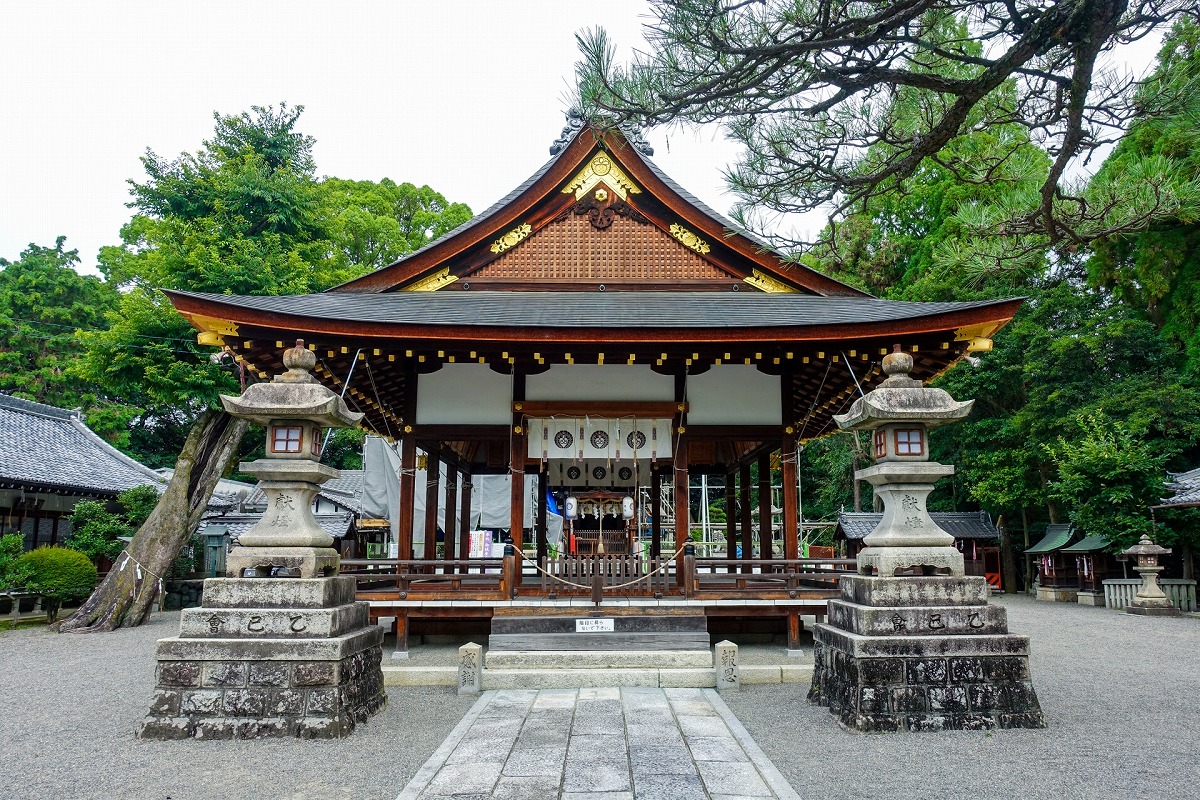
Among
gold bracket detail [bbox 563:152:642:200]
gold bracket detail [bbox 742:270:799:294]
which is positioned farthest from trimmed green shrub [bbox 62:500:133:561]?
gold bracket detail [bbox 742:270:799:294]

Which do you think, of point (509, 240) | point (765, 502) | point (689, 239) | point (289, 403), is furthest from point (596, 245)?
point (289, 403)

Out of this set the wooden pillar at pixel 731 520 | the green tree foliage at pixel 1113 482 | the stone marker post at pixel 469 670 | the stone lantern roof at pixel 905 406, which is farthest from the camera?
the green tree foliage at pixel 1113 482

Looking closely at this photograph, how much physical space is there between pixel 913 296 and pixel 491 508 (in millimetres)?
17352

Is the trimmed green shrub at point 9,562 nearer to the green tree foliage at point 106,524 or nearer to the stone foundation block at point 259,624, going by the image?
the green tree foliage at point 106,524

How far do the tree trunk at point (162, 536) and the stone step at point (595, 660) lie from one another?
9.78m

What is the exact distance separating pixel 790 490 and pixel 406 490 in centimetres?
550

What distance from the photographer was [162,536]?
50.3 feet

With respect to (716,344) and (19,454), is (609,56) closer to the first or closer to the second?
(716,344)

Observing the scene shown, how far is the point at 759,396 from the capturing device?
1058cm

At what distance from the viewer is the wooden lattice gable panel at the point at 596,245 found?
11203 mm

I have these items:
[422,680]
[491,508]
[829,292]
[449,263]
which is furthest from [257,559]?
[491,508]

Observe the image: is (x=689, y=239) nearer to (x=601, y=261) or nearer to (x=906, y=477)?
(x=601, y=261)

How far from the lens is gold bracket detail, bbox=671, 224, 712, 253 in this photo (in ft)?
37.5

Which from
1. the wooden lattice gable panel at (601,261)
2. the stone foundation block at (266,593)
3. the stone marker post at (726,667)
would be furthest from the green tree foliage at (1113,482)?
the stone foundation block at (266,593)
